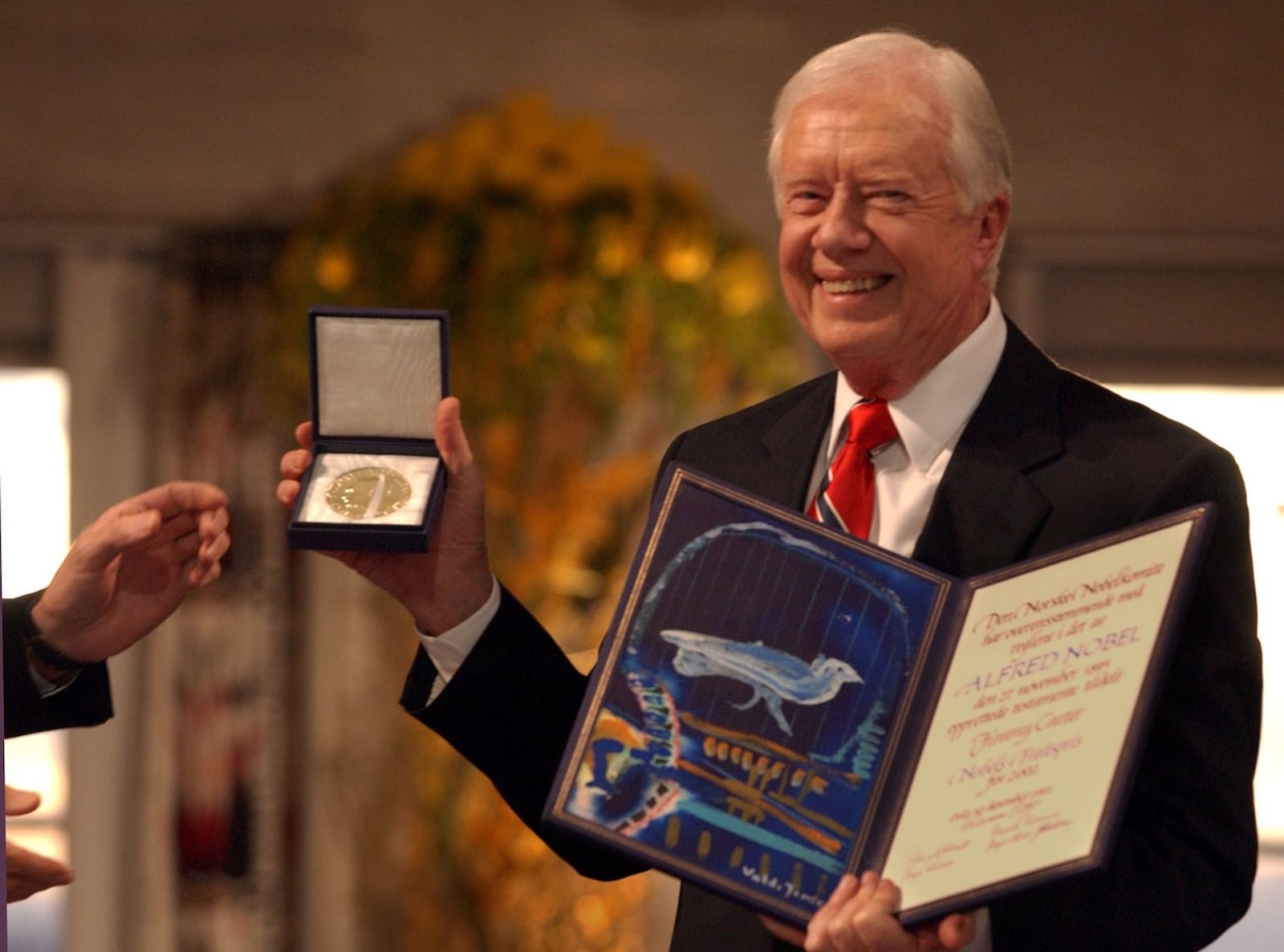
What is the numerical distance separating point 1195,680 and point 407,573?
72 cm

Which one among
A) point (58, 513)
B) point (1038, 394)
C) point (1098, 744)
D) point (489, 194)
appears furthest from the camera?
point (58, 513)

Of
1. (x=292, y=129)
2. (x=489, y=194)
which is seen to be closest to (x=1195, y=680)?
(x=489, y=194)

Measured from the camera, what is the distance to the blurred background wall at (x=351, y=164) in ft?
13.8

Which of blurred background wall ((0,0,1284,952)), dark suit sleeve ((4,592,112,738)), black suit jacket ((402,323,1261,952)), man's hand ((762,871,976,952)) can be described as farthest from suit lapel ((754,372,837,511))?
blurred background wall ((0,0,1284,952))

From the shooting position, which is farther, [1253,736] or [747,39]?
[747,39]

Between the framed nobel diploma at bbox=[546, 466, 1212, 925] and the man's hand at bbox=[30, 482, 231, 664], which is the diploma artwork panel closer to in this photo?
the framed nobel diploma at bbox=[546, 466, 1212, 925]

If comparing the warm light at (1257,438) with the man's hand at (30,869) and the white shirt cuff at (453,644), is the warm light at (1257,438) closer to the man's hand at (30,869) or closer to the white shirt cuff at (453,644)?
the white shirt cuff at (453,644)

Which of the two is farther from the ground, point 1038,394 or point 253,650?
point 1038,394

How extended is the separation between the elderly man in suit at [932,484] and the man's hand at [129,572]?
16cm

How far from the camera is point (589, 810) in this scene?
141 centimetres

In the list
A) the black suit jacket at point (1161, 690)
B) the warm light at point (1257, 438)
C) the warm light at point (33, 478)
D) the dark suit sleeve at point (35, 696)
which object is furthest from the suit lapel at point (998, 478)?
the warm light at point (33, 478)

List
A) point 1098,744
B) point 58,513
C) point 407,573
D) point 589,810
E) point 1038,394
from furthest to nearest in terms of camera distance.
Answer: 1. point 58,513
2. point 407,573
3. point 1038,394
4. point 589,810
5. point 1098,744

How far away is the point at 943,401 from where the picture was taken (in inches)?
63.5

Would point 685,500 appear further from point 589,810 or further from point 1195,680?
point 1195,680
